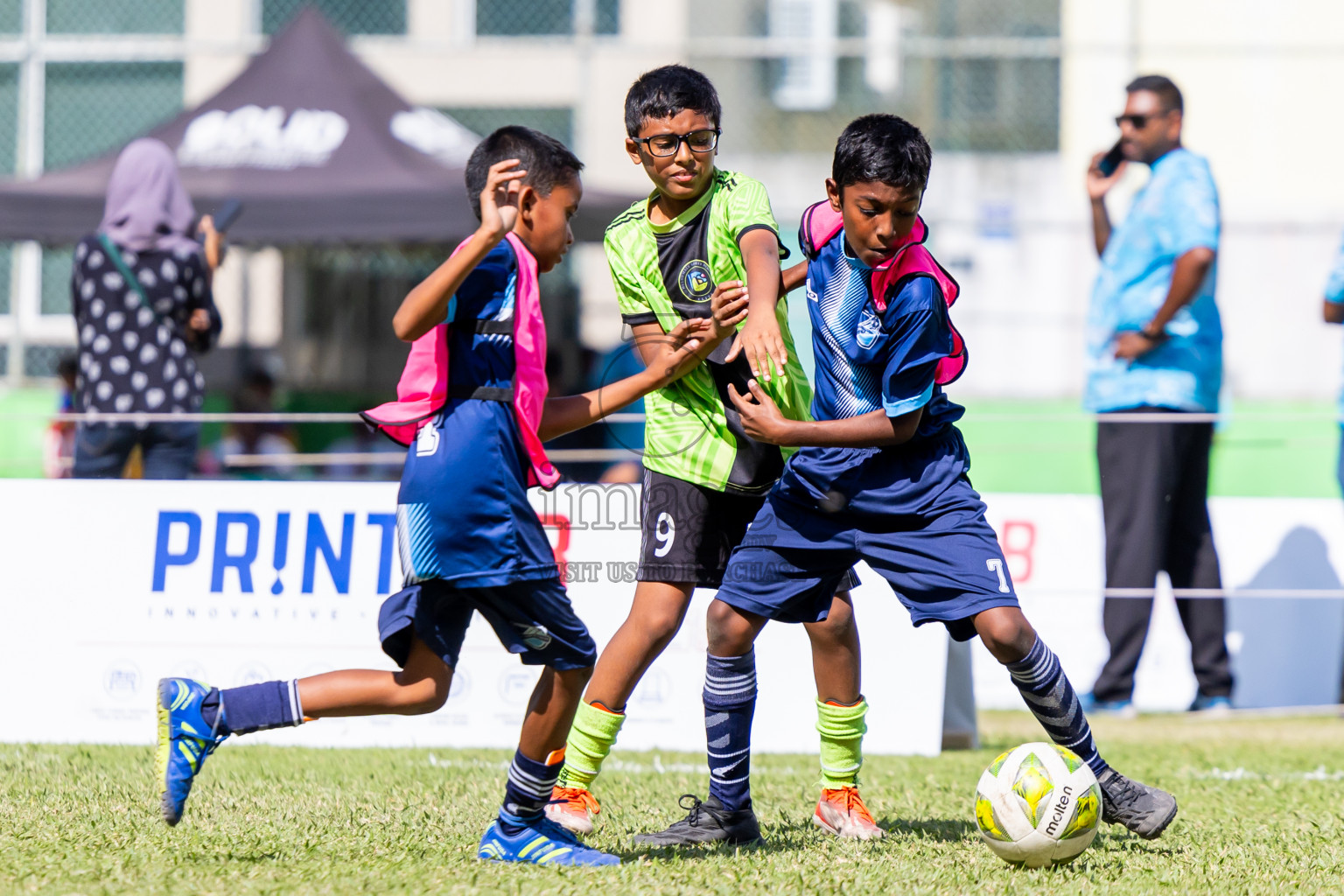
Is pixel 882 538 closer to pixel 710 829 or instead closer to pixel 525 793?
pixel 710 829

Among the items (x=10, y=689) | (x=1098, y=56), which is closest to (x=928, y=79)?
(x=1098, y=56)

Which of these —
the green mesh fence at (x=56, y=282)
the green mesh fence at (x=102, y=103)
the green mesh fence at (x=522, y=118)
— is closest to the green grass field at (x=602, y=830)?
the green mesh fence at (x=56, y=282)

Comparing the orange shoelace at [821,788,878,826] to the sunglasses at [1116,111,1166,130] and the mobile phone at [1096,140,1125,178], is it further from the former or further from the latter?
the mobile phone at [1096,140,1125,178]

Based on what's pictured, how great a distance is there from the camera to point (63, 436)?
9602 mm

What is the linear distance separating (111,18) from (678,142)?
43.5 feet

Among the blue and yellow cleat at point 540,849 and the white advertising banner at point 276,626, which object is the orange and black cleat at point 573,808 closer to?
the blue and yellow cleat at point 540,849

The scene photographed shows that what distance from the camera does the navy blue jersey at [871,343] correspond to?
3.70m

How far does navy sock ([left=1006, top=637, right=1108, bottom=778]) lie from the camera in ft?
12.4

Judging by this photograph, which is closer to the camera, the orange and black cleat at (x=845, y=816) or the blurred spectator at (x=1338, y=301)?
the orange and black cleat at (x=845, y=816)

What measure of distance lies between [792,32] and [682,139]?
13.1 meters

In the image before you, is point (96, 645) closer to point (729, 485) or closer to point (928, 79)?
point (729, 485)

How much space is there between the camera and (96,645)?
18.8ft

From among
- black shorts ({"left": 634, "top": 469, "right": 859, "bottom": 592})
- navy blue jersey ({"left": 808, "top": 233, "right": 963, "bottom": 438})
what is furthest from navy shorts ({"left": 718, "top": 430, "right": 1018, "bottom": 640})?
black shorts ({"left": 634, "top": 469, "right": 859, "bottom": 592})

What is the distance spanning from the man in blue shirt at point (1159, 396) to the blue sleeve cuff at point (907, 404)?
3.22m
